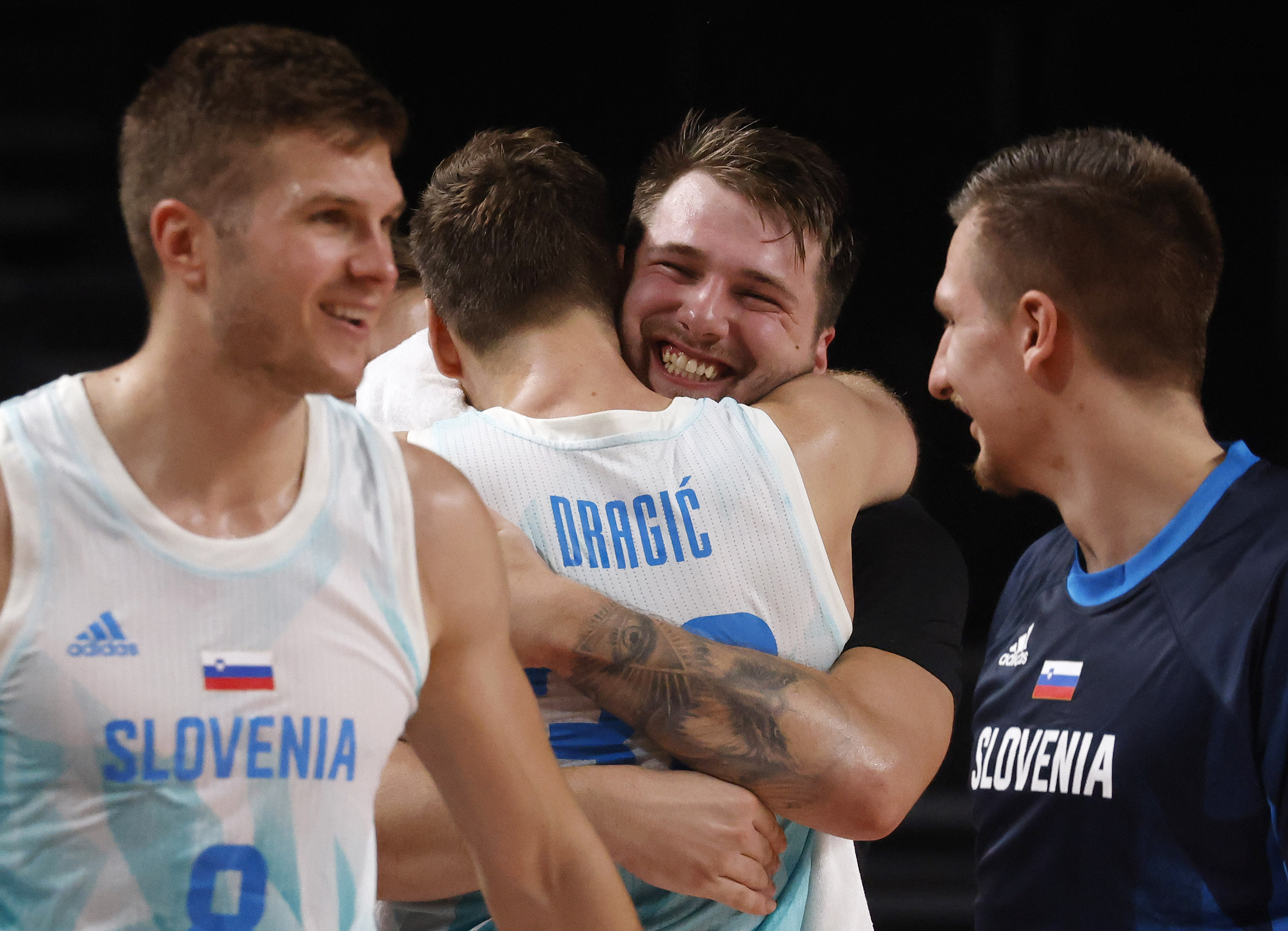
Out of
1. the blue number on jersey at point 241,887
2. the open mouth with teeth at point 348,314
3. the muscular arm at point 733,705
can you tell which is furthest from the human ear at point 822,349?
the blue number on jersey at point 241,887

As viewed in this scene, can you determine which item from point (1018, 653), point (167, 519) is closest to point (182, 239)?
point (167, 519)

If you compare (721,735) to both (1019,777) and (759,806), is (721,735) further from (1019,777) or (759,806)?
(1019,777)

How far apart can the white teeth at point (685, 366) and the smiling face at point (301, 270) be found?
0.93 metres

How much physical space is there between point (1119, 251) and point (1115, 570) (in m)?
0.49

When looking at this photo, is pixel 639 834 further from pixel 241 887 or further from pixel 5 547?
pixel 5 547

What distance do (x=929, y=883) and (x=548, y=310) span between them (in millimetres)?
3771

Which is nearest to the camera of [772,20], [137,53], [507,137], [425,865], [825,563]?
[425,865]

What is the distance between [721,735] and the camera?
1.79 m

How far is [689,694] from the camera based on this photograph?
69.8 inches

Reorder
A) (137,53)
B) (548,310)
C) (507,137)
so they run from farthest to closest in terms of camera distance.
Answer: (137,53) < (507,137) < (548,310)

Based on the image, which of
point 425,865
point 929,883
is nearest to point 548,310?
point 425,865

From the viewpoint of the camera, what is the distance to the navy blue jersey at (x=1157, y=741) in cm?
169

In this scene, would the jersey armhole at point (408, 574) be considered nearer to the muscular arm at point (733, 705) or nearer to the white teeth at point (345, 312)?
the white teeth at point (345, 312)

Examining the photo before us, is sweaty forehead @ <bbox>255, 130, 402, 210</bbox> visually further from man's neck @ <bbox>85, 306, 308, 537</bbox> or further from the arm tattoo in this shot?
the arm tattoo
